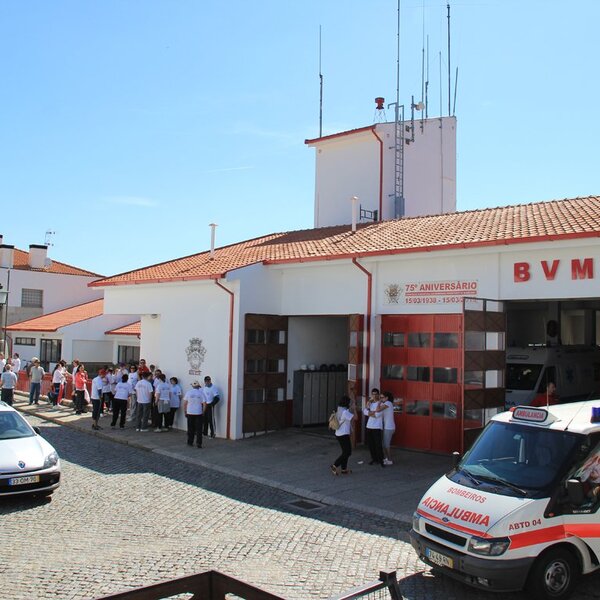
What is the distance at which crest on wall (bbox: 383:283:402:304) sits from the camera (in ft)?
47.0

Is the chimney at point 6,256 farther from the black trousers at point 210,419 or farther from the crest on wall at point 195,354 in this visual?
the black trousers at point 210,419

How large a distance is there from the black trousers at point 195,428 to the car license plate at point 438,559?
28.9 ft

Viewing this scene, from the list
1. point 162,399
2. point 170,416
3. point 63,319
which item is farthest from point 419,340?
point 63,319

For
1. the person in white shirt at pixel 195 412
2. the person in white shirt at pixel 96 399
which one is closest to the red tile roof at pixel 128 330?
the person in white shirt at pixel 96 399

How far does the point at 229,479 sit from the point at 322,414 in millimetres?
5882

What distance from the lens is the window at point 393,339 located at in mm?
14438

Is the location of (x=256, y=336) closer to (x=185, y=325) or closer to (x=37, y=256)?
(x=185, y=325)

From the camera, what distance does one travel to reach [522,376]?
16.5 meters

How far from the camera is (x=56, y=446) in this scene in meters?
14.7

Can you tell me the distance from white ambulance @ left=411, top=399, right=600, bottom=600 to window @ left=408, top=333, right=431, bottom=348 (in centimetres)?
667

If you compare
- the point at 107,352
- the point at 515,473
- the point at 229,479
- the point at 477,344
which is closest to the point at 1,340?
the point at 107,352

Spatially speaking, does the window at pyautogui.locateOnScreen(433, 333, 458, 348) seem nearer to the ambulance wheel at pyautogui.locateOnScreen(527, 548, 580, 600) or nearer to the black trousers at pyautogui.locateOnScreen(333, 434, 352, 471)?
the black trousers at pyautogui.locateOnScreen(333, 434, 352, 471)

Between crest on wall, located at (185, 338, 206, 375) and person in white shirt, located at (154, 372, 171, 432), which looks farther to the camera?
person in white shirt, located at (154, 372, 171, 432)

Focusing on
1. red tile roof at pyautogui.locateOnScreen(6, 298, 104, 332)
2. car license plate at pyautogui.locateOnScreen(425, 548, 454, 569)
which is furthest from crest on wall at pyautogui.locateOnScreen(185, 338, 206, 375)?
red tile roof at pyautogui.locateOnScreen(6, 298, 104, 332)
